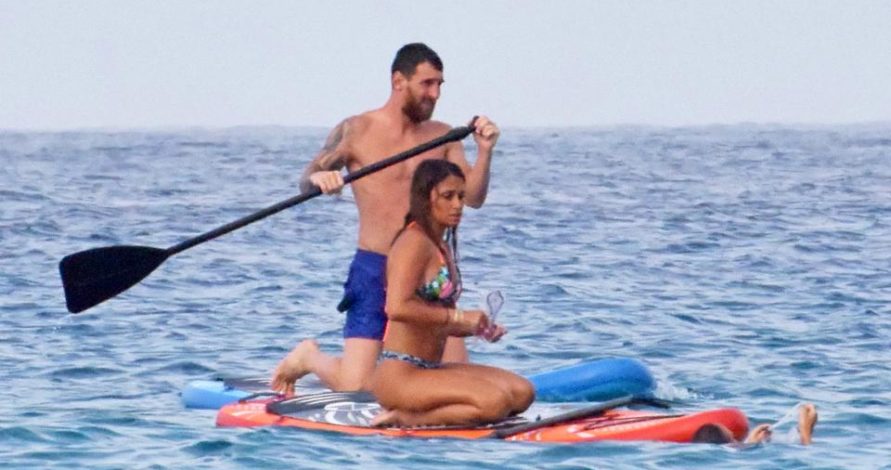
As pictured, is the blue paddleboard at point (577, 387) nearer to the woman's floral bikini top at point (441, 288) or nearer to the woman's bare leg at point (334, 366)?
the woman's bare leg at point (334, 366)

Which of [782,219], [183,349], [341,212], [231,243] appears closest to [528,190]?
[341,212]

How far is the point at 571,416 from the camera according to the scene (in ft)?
27.2

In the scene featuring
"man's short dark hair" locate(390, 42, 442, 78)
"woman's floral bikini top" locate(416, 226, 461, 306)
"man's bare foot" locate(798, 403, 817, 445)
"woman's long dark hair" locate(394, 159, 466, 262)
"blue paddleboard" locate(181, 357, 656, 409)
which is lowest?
"blue paddleboard" locate(181, 357, 656, 409)

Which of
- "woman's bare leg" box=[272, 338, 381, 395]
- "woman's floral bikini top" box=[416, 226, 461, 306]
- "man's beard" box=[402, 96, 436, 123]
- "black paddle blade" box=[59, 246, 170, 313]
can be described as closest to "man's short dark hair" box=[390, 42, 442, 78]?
"man's beard" box=[402, 96, 436, 123]

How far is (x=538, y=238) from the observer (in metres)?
19.1

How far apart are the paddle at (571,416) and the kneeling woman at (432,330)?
131 millimetres

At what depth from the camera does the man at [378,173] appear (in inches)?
351

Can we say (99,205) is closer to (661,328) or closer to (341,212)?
(341,212)

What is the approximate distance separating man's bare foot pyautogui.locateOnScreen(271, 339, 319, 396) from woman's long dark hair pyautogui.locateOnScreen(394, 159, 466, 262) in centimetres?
149

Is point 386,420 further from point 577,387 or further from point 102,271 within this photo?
point 102,271

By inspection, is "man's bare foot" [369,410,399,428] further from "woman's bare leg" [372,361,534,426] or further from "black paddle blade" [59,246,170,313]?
"black paddle blade" [59,246,170,313]

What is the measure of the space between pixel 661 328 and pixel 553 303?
59.0 inches

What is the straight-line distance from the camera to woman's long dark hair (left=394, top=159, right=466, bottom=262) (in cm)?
806

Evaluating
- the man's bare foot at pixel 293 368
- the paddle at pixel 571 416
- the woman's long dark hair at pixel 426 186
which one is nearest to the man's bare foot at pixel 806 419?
the paddle at pixel 571 416
